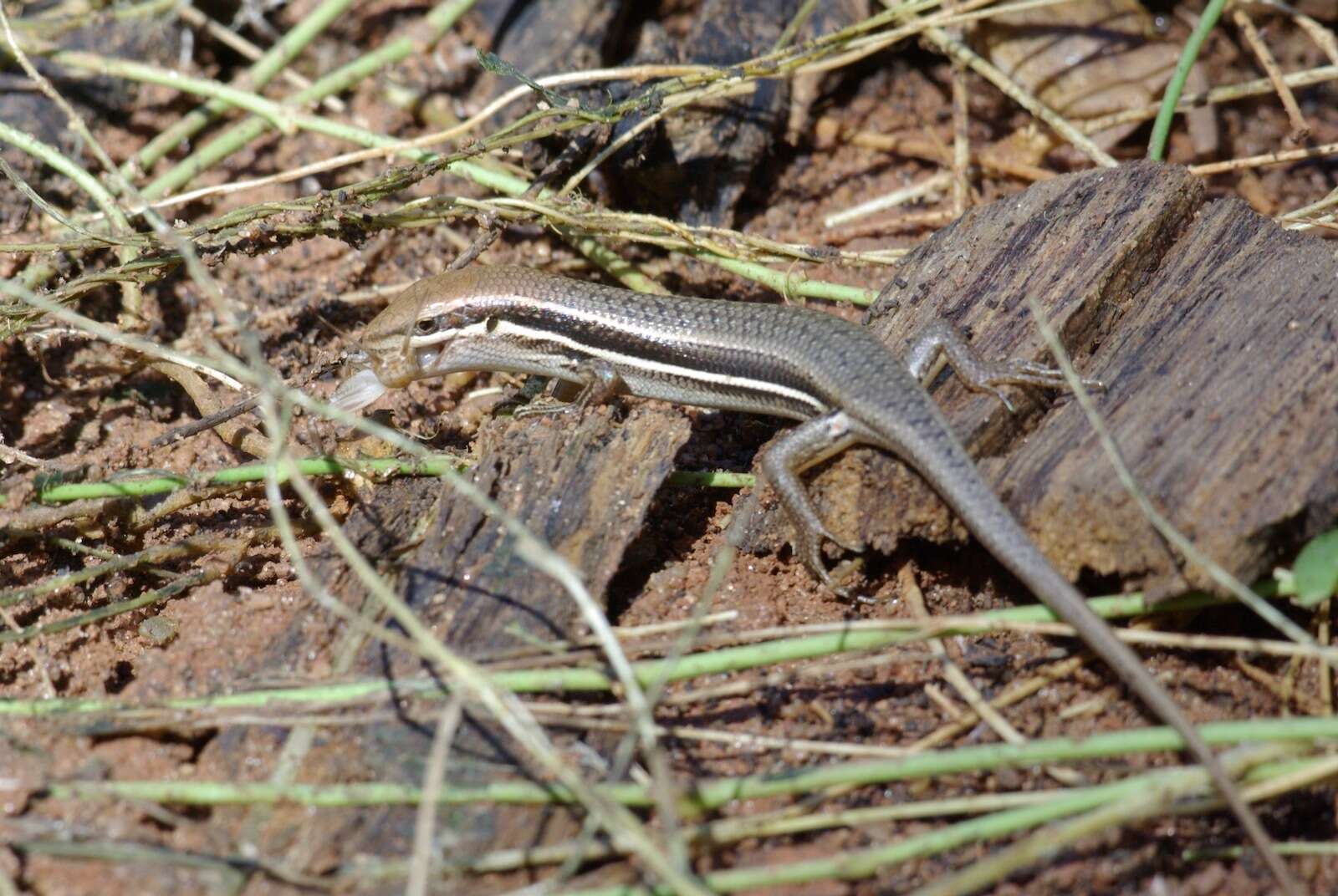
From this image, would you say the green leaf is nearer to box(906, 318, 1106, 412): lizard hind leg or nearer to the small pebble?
box(906, 318, 1106, 412): lizard hind leg

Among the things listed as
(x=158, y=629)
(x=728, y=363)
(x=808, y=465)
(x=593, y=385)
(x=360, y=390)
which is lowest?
(x=808, y=465)

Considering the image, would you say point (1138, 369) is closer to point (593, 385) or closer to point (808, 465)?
point (808, 465)

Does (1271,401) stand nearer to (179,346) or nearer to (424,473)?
(424,473)

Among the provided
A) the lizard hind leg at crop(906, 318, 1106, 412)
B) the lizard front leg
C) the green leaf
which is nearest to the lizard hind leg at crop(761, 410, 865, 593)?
the lizard hind leg at crop(906, 318, 1106, 412)

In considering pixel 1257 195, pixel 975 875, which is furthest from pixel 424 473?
pixel 1257 195

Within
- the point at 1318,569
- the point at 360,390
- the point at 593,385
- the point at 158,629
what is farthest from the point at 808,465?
the point at 158,629
